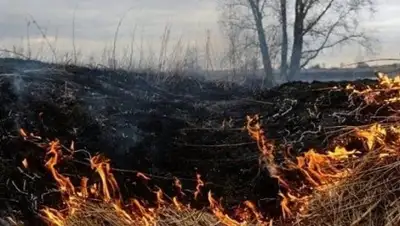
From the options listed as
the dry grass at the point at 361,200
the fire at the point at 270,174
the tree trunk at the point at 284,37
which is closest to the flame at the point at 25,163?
the fire at the point at 270,174

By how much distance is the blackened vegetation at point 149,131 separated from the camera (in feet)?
18.1

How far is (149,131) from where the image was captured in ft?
21.1

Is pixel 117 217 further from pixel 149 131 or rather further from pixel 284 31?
pixel 284 31

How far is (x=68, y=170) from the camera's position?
5703mm

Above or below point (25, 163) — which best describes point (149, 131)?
above

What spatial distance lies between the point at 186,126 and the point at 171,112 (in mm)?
544

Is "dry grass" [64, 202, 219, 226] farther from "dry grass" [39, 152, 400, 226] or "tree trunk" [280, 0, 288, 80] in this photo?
"tree trunk" [280, 0, 288, 80]

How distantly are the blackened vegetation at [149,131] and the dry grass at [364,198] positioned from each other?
0.42 metres

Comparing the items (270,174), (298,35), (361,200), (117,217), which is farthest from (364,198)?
(298,35)

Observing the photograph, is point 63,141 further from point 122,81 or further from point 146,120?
point 122,81

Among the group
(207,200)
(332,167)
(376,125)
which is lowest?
(207,200)

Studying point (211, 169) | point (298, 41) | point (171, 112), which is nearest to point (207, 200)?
point (211, 169)

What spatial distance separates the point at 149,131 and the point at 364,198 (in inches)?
100

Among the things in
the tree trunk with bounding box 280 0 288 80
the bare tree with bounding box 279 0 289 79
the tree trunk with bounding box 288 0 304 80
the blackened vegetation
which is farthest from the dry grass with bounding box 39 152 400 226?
the tree trunk with bounding box 288 0 304 80
